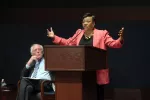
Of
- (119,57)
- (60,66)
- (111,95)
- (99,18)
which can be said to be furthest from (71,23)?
(60,66)

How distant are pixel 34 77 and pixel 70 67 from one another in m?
1.32

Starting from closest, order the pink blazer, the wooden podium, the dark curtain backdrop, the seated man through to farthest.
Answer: the wooden podium → the pink blazer → the seated man → the dark curtain backdrop

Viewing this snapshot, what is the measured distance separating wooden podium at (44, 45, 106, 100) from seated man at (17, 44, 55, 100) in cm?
98

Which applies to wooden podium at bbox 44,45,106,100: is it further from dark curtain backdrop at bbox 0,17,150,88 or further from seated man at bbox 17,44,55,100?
dark curtain backdrop at bbox 0,17,150,88

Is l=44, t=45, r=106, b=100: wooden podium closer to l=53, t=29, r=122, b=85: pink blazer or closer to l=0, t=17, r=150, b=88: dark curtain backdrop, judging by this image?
l=53, t=29, r=122, b=85: pink blazer

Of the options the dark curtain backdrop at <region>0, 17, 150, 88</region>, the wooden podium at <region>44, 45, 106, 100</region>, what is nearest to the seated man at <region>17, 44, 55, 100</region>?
the wooden podium at <region>44, 45, 106, 100</region>

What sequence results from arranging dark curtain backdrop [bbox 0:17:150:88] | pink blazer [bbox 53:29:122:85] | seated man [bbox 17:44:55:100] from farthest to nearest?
dark curtain backdrop [bbox 0:17:150:88]
seated man [bbox 17:44:55:100]
pink blazer [bbox 53:29:122:85]

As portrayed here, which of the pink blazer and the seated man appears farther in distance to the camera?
the seated man

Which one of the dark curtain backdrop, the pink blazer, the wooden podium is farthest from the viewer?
the dark curtain backdrop

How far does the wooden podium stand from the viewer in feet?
10.0

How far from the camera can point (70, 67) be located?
10.1 feet

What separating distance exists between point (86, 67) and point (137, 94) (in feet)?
7.70

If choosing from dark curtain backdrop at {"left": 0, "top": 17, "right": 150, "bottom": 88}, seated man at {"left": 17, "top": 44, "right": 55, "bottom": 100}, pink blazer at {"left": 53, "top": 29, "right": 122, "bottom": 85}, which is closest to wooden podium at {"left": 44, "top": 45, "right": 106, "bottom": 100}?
pink blazer at {"left": 53, "top": 29, "right": 122, "bottom": 85}

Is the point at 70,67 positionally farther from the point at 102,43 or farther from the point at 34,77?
the point at 34,77
